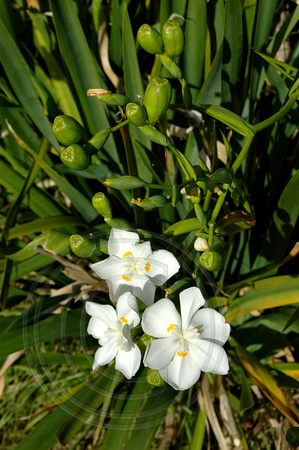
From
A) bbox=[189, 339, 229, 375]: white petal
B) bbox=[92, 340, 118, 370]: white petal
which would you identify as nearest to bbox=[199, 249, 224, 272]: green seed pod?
bbox=[189, 339, 229, 375]: white petal

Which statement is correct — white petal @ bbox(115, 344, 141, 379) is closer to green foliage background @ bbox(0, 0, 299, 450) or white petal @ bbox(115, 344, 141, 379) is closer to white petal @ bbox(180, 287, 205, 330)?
white petal @ bbox(180, 287, 205, 330)

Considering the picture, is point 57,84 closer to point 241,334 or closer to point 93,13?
point 93,13

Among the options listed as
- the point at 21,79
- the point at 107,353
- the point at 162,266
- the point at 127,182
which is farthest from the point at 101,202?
the point at 21,79

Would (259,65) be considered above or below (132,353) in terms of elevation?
above

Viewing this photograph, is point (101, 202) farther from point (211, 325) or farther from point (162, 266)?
point (211, 325)

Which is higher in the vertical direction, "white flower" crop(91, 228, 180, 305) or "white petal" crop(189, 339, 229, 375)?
"white flower" crop(91, 228, 180, 305)

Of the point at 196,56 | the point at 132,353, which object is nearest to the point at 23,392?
the point at 132,353
